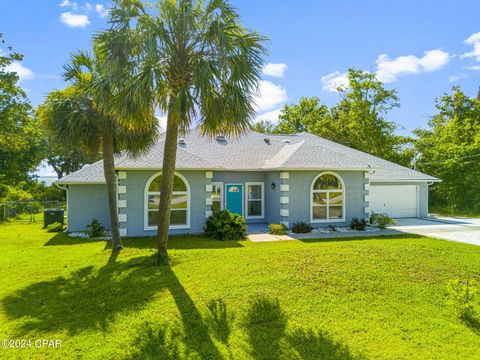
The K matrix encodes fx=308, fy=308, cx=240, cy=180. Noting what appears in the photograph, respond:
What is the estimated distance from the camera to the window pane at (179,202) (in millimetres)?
13672

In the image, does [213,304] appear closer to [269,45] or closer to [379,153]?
[269,45]

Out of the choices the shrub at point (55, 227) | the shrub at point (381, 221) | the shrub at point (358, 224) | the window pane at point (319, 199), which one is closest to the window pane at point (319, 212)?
the window pane at point (319, 199)

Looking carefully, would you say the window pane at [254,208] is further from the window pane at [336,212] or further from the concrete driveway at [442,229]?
the concrete driveway at [442,229]

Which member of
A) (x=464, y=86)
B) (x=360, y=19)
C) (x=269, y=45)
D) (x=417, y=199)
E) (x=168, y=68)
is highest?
(x=464, y=86)

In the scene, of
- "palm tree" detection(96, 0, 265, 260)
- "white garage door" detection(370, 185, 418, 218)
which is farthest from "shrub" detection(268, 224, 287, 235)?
"white garage door" detection(370, 185, 418, 218)

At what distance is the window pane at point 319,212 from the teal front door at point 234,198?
402cm

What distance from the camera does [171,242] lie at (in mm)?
12133

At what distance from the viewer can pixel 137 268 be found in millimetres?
8547

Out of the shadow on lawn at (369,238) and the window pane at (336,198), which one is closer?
the shadow on lawn at (369,238)

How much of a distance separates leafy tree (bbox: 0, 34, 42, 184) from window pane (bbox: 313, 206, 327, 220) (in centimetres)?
1513

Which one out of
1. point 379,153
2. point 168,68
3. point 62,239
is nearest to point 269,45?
point 168,68

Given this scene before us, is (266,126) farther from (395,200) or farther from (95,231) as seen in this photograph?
(95,231)

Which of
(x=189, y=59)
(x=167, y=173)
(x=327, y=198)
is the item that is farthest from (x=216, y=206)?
(x=189, y=59)

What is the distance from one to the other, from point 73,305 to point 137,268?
2.39 m
